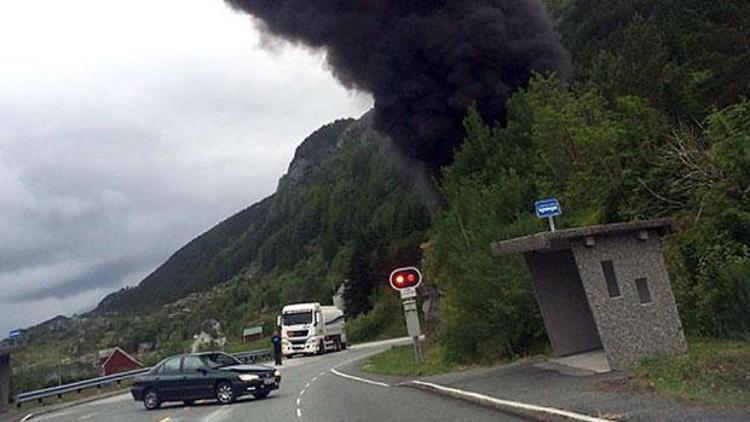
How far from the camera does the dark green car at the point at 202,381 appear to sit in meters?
21.3

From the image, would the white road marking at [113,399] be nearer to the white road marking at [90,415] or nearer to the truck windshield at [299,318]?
the white road marking at [90,415]

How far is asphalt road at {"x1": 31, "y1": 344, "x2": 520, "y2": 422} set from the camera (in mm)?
13516

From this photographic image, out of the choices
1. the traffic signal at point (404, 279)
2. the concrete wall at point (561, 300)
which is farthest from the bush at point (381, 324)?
the concrete wall at point (561, 300)

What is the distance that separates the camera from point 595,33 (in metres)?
57.2

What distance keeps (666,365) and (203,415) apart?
9.67 m

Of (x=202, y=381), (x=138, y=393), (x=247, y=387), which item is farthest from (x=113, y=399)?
(x=247, y=387)

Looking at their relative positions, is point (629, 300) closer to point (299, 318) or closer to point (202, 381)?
point (202, 381)

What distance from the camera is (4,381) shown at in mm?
28516

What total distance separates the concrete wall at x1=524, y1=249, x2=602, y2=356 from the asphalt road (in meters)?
3.29

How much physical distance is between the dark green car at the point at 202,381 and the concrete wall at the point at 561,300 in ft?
24.7

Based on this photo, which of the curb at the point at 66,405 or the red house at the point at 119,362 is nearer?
the curb at the point at 66,405

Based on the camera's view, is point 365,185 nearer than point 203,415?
No

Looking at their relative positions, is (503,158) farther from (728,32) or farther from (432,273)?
(728,32)

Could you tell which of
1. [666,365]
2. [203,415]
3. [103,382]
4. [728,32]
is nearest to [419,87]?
[728,32]
